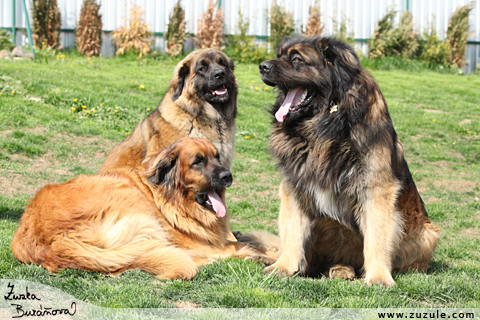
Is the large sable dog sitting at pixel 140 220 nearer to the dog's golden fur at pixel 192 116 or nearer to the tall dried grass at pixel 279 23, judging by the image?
the dog's golden fur at pixel 192 116

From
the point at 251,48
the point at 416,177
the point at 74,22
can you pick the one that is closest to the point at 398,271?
the point at 416,177

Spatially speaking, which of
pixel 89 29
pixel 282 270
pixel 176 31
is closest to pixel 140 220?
pixel 282 270

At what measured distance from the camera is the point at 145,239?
4066 mm

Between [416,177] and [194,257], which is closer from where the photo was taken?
[194,257]

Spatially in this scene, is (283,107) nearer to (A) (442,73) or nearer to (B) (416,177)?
(B) (416,177)

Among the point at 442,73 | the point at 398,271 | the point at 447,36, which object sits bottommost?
the point at 398,271

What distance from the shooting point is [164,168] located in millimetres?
4535

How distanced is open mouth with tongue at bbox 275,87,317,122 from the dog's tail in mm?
1655

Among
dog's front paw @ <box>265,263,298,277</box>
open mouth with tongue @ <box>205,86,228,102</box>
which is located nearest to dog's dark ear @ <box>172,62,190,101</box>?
open mouth with tongue @ <box>205,86,228,102</box>

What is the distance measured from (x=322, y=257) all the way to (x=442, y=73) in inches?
634

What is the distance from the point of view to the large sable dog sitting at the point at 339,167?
3.73 metres

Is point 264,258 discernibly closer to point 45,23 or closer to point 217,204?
point 217,204

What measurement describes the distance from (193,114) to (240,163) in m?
3.53

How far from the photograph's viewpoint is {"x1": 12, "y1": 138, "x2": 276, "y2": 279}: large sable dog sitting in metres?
3.81
